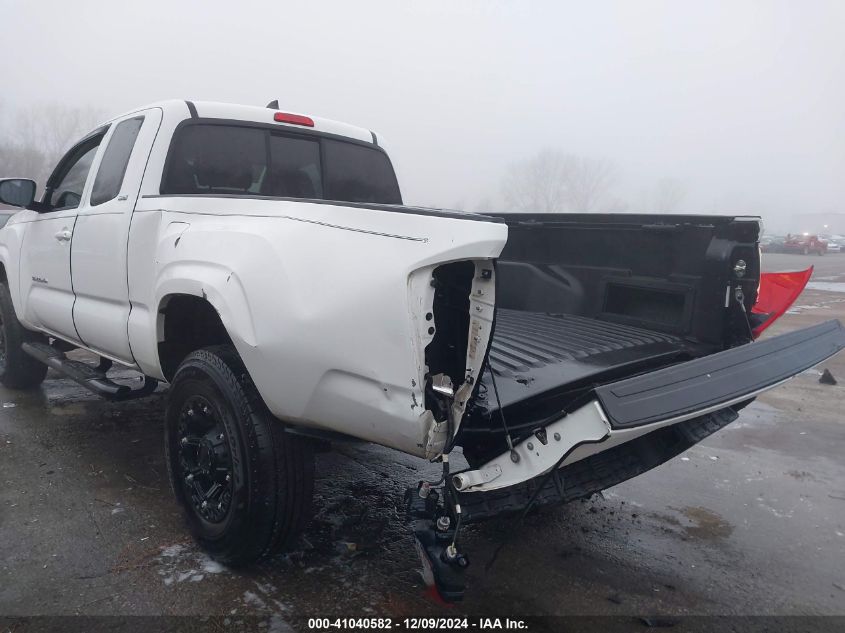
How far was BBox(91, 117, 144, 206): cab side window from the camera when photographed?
373 cm

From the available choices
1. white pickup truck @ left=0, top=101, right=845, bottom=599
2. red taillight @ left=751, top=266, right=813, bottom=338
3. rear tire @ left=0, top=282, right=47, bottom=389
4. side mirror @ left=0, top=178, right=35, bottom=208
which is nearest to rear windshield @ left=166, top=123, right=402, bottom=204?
white pickup truck @ left=0, top=101, right=845, bottom=599

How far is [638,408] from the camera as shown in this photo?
200cm

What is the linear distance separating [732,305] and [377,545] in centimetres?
215

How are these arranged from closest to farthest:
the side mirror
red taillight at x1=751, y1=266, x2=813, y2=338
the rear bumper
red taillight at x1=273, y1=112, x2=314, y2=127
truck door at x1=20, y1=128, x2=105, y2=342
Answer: the rear bumper < red taillight at x1=751, y1=266, x2=813, y2=338 < red taillight at x1=273, y1=112, x2=314, y2=127 < truck door at x1=20, y1=128, x2=105, y2=342 < the side mirror

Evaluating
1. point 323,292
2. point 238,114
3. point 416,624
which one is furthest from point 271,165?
point 416,624

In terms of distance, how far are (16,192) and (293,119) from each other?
2.16 metres

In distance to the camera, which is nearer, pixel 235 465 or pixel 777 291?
pixel 235 465

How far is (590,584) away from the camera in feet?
9.75

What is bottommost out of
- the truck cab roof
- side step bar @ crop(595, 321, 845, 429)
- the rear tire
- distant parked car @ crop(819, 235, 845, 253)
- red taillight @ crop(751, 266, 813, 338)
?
distant parked car @ crop(819, 235, 845, 253)

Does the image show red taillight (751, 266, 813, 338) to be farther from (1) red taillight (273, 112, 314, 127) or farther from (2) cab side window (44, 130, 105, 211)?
(2) cab side window (44, 130, 105, 211)

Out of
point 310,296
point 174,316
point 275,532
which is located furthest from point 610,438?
point 174,316

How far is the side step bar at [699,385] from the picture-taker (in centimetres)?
199

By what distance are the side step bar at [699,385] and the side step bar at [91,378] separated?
2.82m

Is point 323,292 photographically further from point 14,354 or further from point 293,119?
point 14,354
